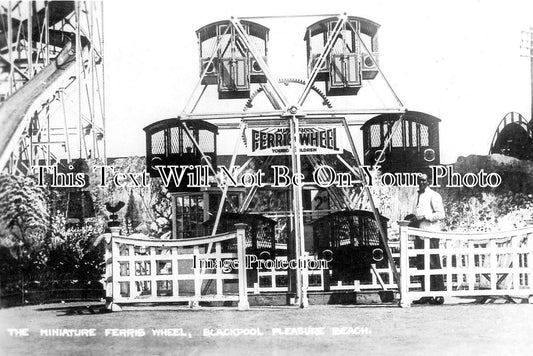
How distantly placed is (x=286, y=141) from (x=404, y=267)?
1.54m

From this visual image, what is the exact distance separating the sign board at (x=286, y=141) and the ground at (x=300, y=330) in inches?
56.3

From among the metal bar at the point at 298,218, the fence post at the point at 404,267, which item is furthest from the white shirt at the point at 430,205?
the metal bar at the point at 298,218

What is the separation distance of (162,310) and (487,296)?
9.78 ft

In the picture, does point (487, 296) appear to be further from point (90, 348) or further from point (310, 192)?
point (90, 348)

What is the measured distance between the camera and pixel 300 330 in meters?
4.91

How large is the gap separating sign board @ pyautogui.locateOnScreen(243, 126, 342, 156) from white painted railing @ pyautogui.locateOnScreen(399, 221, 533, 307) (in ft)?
3.25

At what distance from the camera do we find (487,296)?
5.37 m

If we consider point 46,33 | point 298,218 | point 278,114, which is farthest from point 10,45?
point 298,218

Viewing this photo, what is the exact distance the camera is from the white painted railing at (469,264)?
16.8 feet

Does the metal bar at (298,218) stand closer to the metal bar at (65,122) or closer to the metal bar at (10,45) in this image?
the metal bar at (65,122)

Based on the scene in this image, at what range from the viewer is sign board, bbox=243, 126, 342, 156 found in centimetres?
532

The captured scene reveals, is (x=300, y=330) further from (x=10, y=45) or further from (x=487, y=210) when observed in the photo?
(x=10, y=45)

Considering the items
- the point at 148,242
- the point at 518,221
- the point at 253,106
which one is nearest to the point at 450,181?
the point at 518,221

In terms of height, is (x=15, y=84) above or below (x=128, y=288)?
above
